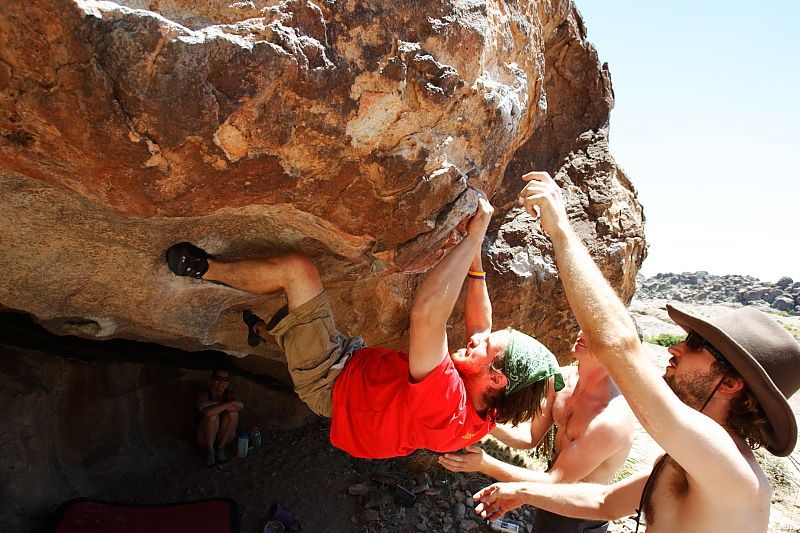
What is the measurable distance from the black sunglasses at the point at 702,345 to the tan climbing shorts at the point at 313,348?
5.33 feet

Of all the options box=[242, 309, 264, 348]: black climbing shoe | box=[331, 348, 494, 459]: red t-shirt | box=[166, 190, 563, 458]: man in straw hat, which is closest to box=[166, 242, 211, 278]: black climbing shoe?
box=[166, 190, 563, 458]: man in straw hat

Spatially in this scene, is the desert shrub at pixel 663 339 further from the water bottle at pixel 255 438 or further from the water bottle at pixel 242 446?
the water bottle at pixel 242 446

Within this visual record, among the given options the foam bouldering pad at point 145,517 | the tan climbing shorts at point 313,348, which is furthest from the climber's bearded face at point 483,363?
the foam bouldering pad at point 145,517

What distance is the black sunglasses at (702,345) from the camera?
6.70ft

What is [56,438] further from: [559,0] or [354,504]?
[559,0]

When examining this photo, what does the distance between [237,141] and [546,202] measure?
1184mm

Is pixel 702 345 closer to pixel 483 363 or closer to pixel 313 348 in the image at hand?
pixel 483 363

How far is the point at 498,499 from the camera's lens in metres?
2.69

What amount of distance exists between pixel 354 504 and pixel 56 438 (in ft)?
7.36

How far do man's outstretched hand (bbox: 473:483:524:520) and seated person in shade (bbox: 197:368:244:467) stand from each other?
258cm

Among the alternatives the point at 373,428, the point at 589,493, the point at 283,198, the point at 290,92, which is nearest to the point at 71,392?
the point at 373,428

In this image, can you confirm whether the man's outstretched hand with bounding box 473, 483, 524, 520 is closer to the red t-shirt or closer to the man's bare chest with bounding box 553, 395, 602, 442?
the red t-shirt

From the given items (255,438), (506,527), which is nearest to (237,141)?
(255,438)

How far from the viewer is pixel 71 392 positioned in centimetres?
400
